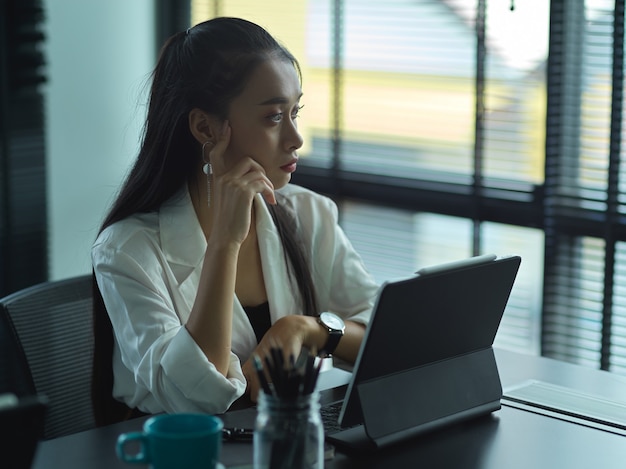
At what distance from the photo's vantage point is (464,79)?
2986 millimetres

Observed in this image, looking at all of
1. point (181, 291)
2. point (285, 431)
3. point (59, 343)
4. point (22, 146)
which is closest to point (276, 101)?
point (181, 291)

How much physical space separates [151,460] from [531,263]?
6.38ft

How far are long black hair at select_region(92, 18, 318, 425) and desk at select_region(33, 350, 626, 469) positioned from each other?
0.42 m

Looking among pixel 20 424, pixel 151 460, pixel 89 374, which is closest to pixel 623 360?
pixel 89 374

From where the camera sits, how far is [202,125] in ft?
6.78

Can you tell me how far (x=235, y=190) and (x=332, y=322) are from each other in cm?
33

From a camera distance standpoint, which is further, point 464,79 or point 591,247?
point 464,79

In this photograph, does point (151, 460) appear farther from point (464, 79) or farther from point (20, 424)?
point (464, 79)

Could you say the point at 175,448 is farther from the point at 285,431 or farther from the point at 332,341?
the point at 332,341

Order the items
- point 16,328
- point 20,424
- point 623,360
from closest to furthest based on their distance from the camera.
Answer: point 20,424, point 16,328, point 623,360

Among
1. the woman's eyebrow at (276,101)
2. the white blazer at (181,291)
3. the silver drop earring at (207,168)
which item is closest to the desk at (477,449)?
the white blazer at (181,291)

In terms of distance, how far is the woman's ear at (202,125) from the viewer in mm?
2057

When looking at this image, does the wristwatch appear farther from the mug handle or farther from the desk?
the mug handle

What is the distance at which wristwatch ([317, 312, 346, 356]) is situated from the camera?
195 cm
